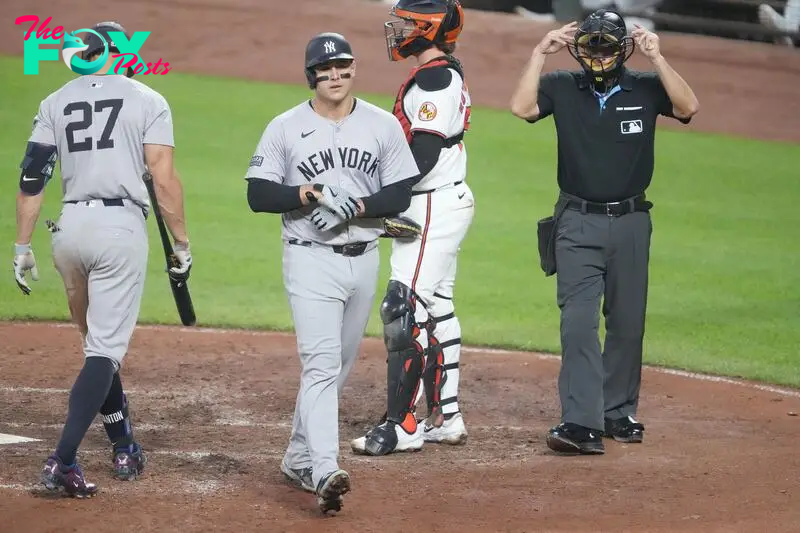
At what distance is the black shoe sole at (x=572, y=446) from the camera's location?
6129 millimetres

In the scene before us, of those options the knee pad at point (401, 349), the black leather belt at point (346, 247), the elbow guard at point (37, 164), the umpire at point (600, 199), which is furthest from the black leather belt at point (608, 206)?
the elbow guard at point (37, 164)

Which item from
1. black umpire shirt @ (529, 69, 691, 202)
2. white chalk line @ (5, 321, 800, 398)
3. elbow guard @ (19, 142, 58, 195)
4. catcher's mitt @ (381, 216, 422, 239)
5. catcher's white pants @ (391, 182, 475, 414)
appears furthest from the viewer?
white chalk line @ (5, 321, 800, 398)

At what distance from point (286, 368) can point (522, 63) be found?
968cm

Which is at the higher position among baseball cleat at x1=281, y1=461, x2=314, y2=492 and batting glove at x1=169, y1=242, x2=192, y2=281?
batting glove at x1=169, y1=242, x2=192, y2=281

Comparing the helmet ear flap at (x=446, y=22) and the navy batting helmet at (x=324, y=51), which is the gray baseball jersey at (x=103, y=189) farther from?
the helmet ear flap at (x=446, y=22)

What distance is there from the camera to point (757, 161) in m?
15.7

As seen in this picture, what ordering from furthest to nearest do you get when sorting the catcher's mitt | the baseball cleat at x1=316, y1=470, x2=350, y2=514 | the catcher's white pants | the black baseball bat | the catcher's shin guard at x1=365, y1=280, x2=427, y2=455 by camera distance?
the catcher's white pants → the catcher's shin guard at x1=365, y1=280, x2=427, y2=455 → the catcher's mitt → the black baseball bat → the baseball cleat at x1=316, y1=470, x2=350, y2=514

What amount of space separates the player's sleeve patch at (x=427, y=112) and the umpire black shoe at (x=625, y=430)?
1778 millimetres

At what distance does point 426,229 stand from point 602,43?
1.21 meters

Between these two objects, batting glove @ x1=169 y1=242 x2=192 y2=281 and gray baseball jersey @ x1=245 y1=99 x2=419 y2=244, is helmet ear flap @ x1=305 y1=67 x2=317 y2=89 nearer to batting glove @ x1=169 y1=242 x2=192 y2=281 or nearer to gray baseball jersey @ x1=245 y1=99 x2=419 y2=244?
gray baseball jersey @ x1=245 y1=99 x2=419 y2=244

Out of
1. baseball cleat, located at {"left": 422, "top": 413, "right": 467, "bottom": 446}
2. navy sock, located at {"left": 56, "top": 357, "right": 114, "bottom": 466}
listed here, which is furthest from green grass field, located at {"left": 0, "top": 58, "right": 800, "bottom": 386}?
navy sock, located at {"left": 56, "top": 357, "right": 114, "bottom": 466}

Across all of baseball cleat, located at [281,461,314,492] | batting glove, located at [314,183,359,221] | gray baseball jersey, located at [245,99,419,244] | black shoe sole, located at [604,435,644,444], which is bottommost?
black shoe sole, located at [604,435,644,444]

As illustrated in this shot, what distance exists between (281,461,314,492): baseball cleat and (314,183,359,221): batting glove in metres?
1.10

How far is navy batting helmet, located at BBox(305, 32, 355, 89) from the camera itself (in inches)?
205
